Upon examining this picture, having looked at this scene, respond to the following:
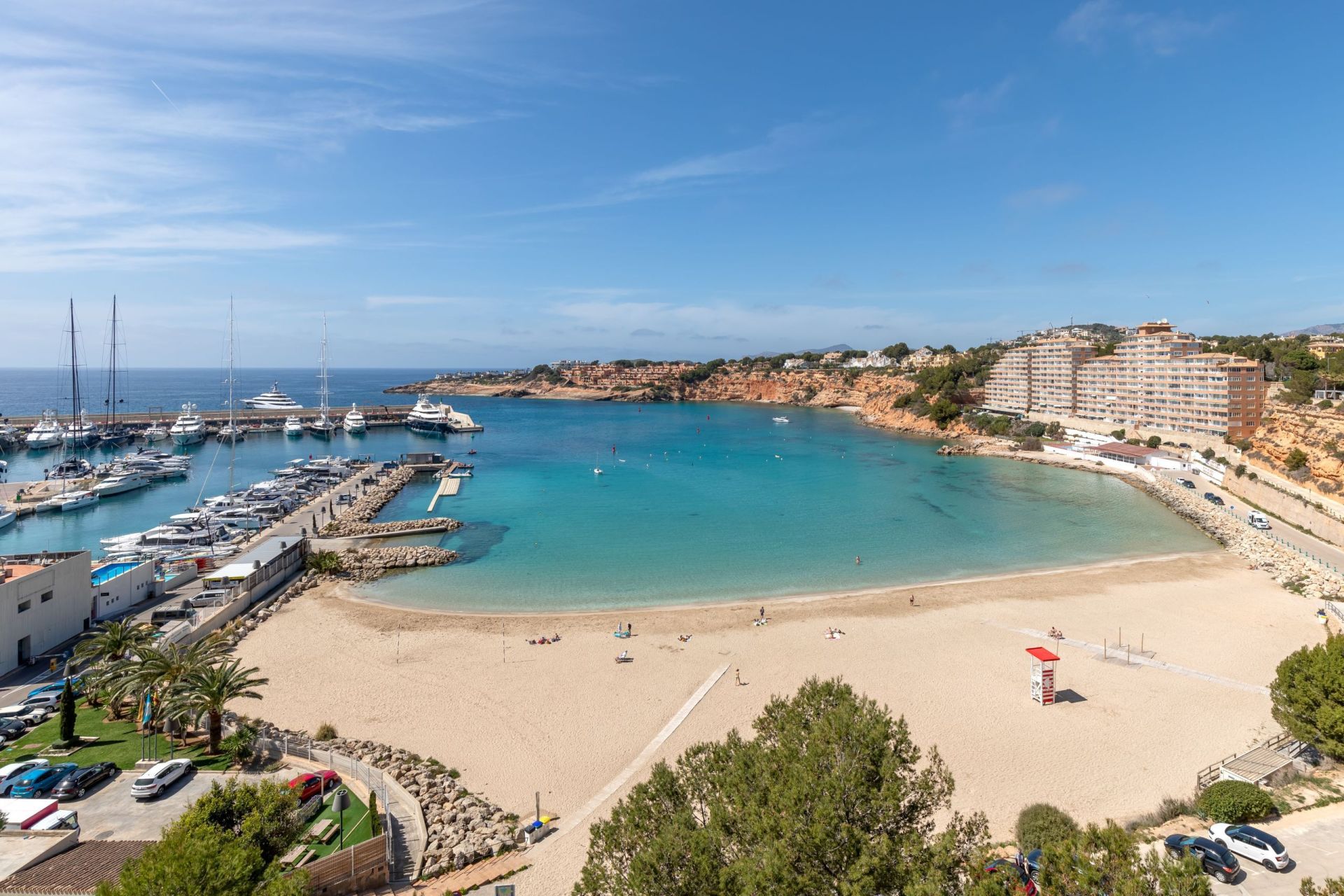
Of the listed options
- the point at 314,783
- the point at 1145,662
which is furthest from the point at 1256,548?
the point at 314,783

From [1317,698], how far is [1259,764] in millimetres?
1716

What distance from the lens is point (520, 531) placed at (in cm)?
3819

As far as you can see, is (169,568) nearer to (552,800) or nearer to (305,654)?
(305,654)

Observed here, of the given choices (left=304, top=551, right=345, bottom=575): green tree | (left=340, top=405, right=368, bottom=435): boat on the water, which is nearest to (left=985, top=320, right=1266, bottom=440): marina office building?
(left=304, top=551, right=345, bottom=575): green tree

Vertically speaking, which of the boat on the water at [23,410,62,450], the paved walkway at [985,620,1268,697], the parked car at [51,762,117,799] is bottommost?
the paved walkway at [985,620,1268,697]

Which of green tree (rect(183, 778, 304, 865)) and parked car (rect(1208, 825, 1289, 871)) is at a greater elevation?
green tree (rect(183, 778, 304, 865))

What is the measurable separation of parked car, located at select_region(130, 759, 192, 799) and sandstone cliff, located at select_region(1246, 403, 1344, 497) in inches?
1887

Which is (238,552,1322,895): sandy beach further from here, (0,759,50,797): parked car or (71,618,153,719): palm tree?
(0,759,50,797): parked car

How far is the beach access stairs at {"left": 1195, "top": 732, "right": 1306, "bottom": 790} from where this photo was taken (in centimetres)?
1295

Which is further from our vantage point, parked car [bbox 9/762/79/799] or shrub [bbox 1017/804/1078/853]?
parked car [bbox 9/762/79/799]

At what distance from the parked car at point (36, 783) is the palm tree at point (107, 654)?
258 centimetres

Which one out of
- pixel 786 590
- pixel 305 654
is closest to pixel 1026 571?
pixel 786 590

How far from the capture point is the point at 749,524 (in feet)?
131

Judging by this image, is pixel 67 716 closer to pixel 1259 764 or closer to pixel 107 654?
pixel 107 654
